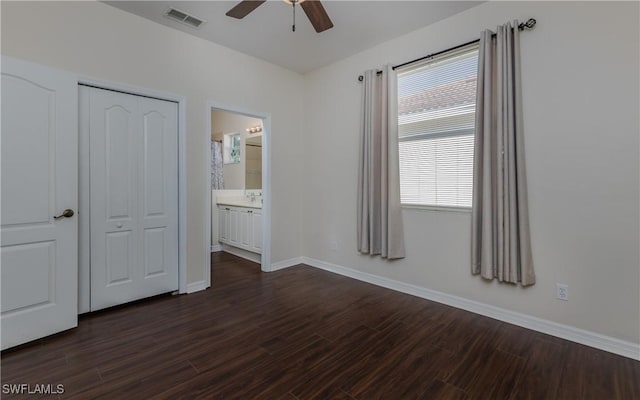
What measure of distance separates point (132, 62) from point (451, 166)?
329 cm

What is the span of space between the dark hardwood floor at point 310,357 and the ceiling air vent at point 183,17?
2.83 metres

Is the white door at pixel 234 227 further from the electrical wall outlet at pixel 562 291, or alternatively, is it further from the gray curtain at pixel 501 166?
the electrical wall outlet at pixel 562 291

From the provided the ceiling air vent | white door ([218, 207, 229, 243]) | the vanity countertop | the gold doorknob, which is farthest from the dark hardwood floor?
the ceiling air vent

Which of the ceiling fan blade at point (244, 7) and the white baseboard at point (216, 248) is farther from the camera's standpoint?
the white baseboard at point (216, 248)

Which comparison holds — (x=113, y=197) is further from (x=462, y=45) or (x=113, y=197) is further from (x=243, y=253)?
(x=462, y=45)

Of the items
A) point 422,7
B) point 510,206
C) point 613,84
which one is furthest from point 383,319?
point 422,7

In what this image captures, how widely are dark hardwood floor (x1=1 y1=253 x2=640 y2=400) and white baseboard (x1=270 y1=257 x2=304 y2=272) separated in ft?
4.05

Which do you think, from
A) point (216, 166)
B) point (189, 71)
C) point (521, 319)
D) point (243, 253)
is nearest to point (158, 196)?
point (189, 71)

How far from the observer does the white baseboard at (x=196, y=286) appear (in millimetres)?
3379

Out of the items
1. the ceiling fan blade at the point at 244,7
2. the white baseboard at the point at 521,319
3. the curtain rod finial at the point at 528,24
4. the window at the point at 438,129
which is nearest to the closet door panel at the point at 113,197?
the ceiling fan blade at the point at 244,7

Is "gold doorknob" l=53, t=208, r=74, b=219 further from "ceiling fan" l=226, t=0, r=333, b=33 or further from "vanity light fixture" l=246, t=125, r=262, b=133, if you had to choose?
"vanity light fixture" l=246, t=125, r=262, b=133

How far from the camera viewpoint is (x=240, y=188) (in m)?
5.80

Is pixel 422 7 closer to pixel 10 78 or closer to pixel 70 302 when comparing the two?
pixel 10 78

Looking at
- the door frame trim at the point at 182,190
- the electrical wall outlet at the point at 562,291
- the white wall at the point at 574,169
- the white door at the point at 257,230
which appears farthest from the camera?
the white door at the point at 257,230
